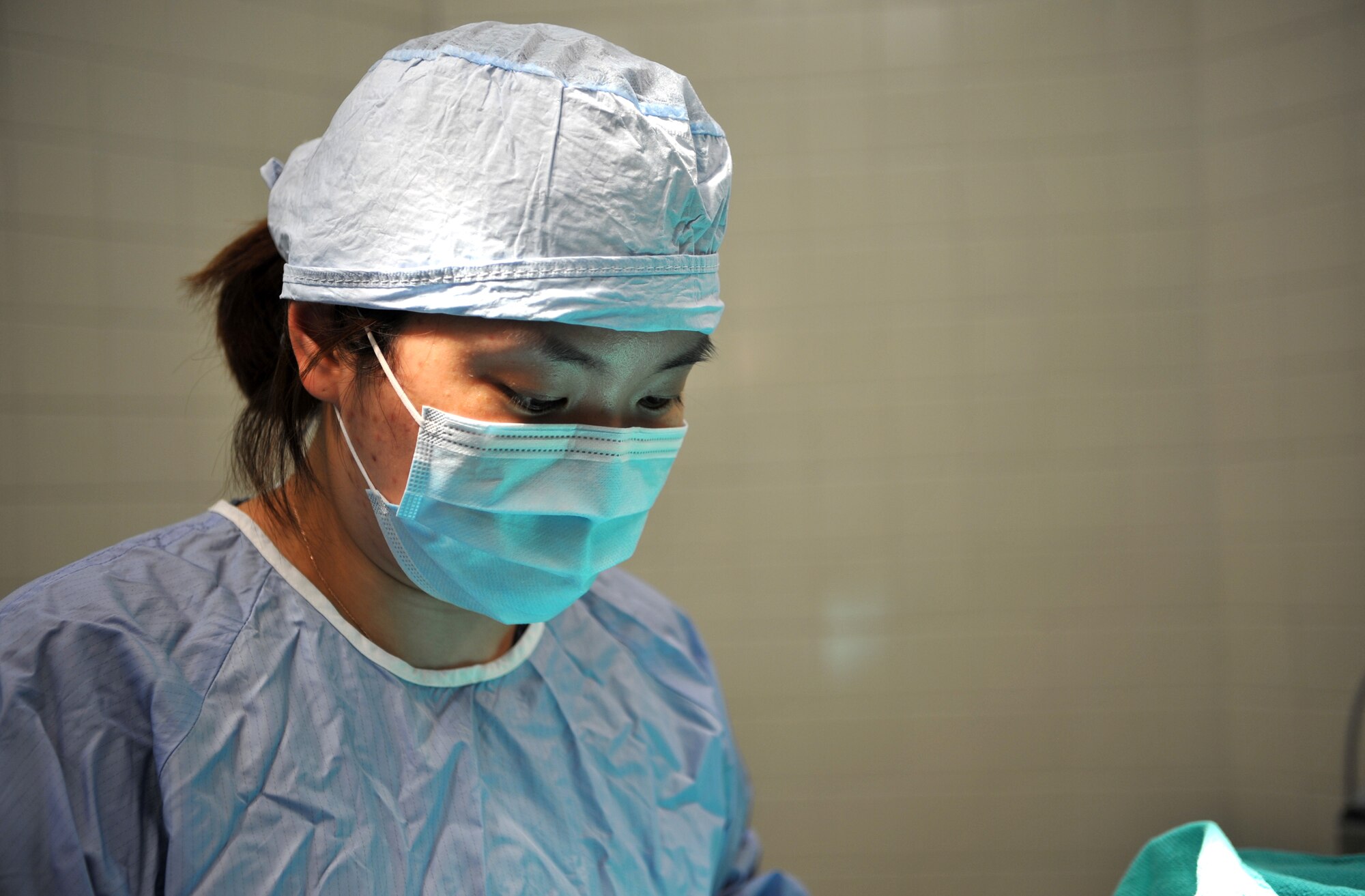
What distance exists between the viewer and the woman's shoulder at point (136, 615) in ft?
2.81

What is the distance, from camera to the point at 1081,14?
2521 millimetres

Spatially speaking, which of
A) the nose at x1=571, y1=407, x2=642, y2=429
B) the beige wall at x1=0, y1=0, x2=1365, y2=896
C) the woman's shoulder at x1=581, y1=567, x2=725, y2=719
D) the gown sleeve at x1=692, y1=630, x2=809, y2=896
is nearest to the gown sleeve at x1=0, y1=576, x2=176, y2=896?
the nose at x1=571, y1=407, x2=642, y2=429

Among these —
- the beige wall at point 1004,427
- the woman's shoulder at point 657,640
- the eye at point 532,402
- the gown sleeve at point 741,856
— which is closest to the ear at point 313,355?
the eye at point 532,402

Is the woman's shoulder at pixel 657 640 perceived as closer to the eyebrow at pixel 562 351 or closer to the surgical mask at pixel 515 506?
the surgical mask at pixel 515 506

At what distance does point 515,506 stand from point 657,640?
45cm

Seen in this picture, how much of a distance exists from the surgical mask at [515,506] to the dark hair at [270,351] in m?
0.03

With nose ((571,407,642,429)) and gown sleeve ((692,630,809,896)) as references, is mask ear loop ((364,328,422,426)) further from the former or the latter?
gown sleeve ((692,630,809,896))

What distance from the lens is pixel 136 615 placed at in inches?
36.1

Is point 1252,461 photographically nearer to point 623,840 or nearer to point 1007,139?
point 1007,139

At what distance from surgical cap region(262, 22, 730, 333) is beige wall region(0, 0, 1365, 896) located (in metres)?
1.62

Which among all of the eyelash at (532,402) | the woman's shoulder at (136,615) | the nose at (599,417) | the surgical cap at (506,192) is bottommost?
the woman's shoulder at (136,615)

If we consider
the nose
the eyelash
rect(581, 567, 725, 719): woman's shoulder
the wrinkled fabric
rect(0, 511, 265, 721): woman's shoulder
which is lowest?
the wrinkled fabric

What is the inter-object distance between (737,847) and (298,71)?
1910mm

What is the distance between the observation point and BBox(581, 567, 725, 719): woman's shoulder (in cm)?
133
